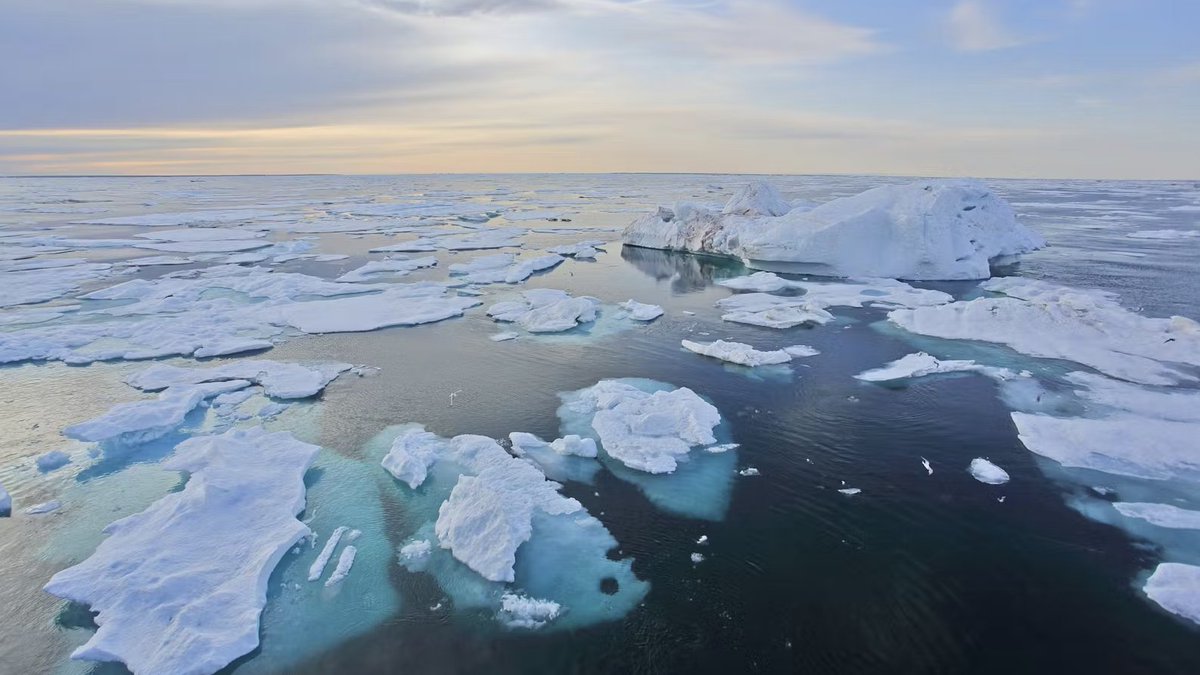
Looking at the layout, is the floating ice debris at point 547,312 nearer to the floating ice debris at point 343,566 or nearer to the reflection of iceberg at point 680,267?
the reflection of iceberg at point 680,267

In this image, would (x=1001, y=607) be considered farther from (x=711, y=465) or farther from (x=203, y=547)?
(x=203, y=547)

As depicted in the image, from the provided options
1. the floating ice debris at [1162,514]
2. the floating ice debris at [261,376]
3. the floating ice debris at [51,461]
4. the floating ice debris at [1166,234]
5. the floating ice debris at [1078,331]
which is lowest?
the floating ice debris at [51,461]

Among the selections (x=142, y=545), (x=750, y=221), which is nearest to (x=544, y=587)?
(x=142, y=545)

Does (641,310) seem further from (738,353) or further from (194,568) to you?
(194,568)

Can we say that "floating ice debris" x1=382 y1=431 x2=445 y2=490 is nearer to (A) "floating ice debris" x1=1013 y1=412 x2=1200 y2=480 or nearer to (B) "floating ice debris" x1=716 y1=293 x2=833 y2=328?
(A) "floating ice debris" x1=1013 y1=412 x2=1200 y2=480

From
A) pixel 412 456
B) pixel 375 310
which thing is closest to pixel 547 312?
pixel 375 310

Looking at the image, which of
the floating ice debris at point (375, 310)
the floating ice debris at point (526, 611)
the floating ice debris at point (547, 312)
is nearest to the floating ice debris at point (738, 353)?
the floating ice debris at point (547, 312)

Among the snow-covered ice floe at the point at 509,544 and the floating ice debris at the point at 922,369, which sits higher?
the floating ice debris at the point at 922,369

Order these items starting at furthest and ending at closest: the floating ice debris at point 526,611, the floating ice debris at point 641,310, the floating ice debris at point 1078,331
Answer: the floating ice debris at point 641,310, the floating ice debris at point 1078,331, the floating ice debris at point 526,611
